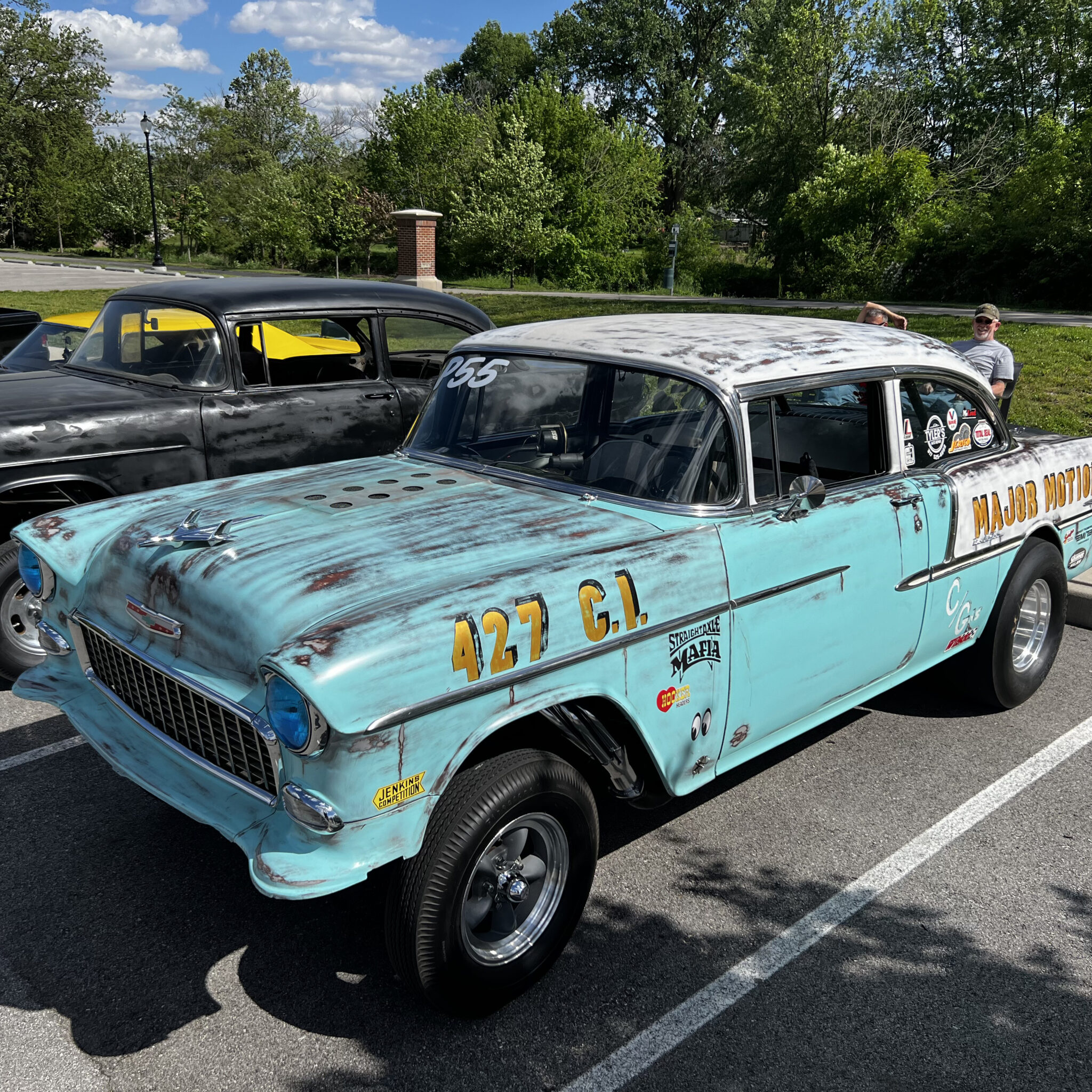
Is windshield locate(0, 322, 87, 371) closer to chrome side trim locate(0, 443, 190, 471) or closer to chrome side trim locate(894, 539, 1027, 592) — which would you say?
chrome side trim locate(0, 443, 190, 471)

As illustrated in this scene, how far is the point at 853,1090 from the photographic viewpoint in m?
2.63

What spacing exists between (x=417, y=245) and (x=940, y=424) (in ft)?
63.8

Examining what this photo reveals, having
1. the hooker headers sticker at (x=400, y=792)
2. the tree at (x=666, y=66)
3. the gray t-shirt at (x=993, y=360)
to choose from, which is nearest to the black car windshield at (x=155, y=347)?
the hooker headers sticker at (x=400, y=792)

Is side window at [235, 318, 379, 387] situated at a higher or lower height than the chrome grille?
higher

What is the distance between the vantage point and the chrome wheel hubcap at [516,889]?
2859 mm

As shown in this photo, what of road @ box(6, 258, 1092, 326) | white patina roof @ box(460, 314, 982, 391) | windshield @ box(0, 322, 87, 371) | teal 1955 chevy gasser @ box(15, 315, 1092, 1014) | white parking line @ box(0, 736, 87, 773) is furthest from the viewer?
road @ box(6, 258, 1092, 326)

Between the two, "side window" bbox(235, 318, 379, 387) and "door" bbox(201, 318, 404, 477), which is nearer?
"door" bbox(201, 318, 404, 477)

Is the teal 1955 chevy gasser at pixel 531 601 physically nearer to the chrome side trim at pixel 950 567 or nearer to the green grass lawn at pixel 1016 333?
the chrome side trim at pixel 950 567

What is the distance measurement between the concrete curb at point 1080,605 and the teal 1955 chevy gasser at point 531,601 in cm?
188

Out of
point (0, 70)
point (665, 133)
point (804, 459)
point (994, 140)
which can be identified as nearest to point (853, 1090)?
point (804, 459)

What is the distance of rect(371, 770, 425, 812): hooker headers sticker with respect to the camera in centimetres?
244

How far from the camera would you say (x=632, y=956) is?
10.3 ft

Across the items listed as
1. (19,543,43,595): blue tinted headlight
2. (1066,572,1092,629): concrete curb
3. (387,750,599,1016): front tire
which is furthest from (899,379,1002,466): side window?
(19,543,43,595): blue tinted headlight

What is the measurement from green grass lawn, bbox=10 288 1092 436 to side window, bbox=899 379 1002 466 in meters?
5.17
